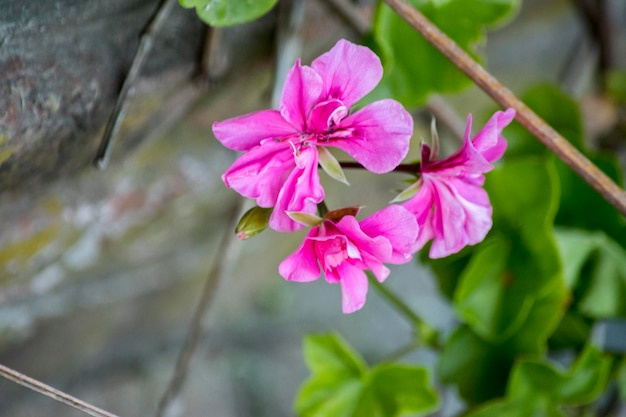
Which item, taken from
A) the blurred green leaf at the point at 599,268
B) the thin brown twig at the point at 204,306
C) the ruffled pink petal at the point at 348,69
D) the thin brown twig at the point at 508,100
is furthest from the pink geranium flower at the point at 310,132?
the blurred green leaf at the point at 599,268

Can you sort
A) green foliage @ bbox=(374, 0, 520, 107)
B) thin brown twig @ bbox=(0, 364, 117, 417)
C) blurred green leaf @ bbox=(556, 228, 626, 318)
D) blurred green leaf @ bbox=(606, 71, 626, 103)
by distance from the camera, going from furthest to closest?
blurred green leaf @ bbox=(606, 71, 626, 103) → blurred green leaf @ bbox=(556, 228, 626, 318) → green foliage @ bbox=(374, 0, 520, 107) → thin brown twig @ bbox=(0, 364, 117, 417)

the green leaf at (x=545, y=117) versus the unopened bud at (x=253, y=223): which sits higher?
the green leaf at (x=545, y=117)

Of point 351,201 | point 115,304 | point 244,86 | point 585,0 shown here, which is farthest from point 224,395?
point 585,0

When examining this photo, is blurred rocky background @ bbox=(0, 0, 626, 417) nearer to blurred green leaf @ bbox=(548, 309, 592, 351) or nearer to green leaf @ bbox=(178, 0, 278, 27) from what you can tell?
green leaf @ bbox=(178, 0, 278, 27)

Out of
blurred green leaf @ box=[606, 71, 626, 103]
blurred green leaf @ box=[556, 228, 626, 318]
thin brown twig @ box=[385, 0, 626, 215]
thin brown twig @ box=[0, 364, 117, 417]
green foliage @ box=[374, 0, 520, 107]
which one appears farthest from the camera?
blurred green leaf @ box=[606, 71, 626, 103]

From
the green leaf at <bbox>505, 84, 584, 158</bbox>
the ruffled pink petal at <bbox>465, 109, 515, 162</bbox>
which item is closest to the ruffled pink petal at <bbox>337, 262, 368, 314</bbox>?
the ruffled pink petal at <bbox>465, 109, 515, 162</bbox>

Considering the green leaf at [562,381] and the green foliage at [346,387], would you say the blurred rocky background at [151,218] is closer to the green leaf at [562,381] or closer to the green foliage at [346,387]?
the green foliage at [346,387]

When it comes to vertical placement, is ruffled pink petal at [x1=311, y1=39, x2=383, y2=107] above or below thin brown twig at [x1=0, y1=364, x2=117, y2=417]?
above
